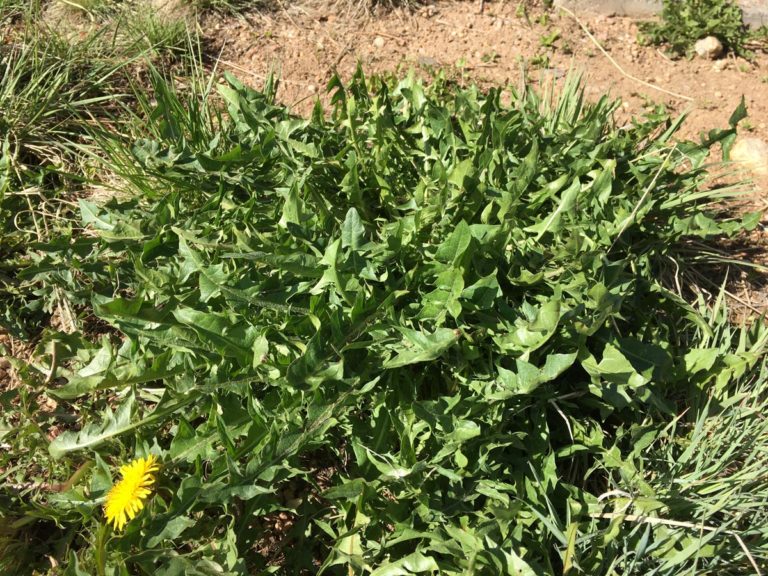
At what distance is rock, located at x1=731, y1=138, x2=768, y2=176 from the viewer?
9.61ft

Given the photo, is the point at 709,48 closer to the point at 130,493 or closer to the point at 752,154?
the point at 752,154

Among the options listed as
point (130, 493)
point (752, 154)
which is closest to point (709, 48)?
point (752, 154)

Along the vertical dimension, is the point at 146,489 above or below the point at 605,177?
below

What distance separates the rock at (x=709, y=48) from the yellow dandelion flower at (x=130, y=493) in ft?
11.5

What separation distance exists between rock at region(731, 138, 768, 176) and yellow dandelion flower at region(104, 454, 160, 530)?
2888 mm

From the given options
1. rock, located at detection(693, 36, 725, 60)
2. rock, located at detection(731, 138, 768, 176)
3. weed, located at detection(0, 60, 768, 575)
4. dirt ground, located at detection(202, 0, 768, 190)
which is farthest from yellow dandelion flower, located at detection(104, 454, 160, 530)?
rock, located at detection(693, 36, 725, 60)

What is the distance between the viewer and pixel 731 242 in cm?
268

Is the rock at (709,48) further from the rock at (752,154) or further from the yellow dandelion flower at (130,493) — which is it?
the yellow dandelion flower at (130,493)

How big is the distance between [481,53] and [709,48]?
1281mm

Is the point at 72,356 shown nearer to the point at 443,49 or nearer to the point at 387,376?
the point at 387,376

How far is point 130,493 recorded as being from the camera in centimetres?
172

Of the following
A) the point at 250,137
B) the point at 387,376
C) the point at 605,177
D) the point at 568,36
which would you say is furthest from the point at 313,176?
the point at 568,36

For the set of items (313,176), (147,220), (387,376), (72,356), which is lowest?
(72,356)

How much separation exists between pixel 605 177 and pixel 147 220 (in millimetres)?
1575
